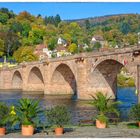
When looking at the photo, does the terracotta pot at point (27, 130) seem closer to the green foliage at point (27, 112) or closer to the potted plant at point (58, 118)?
the green foliage at point (27, 112)

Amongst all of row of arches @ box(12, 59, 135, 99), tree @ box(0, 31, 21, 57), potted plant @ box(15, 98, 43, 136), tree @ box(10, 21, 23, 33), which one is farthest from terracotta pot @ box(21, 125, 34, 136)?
tree @ box(10, 21, 23, 33)

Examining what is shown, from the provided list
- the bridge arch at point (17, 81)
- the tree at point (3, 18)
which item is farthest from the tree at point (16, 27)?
the bridge arch at point (17, 81)

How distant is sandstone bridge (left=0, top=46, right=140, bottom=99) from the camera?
5046 centimetres

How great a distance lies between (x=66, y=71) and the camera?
7581cm

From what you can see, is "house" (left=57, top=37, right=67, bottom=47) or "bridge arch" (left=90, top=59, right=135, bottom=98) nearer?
"bridge arch" (left=90, top=59, right=135, bottom=98)

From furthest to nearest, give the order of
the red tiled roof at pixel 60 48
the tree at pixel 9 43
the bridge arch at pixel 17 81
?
the red tiled roof at pixel 60 48, the tree at pixel 9 43, the bridge arch at pixel 17 81

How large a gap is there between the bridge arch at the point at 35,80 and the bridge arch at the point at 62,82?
13112 millimetres

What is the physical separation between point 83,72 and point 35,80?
32660 mm

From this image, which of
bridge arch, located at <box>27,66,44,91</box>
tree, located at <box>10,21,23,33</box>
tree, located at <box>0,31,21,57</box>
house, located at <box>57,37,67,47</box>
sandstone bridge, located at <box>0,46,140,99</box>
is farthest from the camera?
house, located at <box>57,37,67,47</box>

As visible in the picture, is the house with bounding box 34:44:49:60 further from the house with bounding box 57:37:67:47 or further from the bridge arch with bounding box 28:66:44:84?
the bridge arch with bounding box 28:66:44:84

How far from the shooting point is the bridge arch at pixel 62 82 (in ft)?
252

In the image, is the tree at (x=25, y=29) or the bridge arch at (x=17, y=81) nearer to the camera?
the bridge arch at (x=17, y=81)

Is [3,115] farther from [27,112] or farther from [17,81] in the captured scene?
[17,81]

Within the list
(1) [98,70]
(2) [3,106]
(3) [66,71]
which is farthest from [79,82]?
(2) [3,106]
